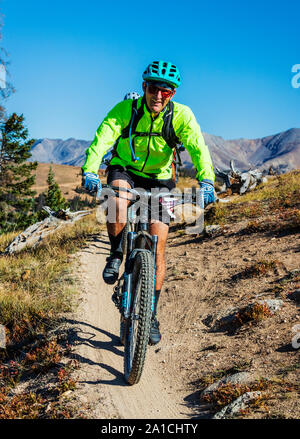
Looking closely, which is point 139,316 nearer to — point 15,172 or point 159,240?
point 159,240

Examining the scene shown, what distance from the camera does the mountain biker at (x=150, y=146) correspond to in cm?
445

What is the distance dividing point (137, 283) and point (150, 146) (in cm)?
181

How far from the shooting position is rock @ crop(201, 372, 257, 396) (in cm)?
381

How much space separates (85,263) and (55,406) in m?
5.74

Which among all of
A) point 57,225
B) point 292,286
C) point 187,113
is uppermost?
point 187,113

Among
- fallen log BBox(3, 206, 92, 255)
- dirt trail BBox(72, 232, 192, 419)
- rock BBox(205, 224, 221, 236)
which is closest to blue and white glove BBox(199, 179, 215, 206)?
dirt trail BBox(72, 232, 192, 419)

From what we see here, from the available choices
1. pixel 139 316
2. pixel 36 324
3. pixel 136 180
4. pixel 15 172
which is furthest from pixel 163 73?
pixel 15 172

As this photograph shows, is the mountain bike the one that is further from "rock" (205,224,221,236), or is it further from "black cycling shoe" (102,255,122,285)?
"rock" (205,224,221,236)

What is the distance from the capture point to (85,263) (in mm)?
9523

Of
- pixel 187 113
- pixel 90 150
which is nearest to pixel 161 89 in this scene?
pixel 187 113

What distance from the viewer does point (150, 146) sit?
186 inches

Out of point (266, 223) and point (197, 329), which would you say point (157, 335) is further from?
point (266, 223)

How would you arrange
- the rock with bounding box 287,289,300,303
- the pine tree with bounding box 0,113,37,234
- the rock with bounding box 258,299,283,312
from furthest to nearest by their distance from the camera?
1. the pine tree with bounding box 0,113,37,234
2. the rock with bounding box 287,289,300,303
3. the rock with bounding box 258,299,283,312

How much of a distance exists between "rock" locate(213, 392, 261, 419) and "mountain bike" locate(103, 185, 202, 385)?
95 cm
